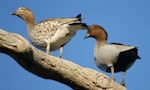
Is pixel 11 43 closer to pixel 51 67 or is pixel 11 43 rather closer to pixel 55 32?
pixel 51 67

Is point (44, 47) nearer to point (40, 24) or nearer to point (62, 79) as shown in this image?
point (40, 24)

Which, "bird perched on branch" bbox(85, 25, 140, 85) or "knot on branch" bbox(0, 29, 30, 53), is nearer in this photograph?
"knot on branch" bbox(0, 29, 30, 53)

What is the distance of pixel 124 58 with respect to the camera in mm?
7656

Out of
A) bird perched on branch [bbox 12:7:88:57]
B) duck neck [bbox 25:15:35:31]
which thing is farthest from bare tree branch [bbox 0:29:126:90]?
duck neck [bbox 25:15:35:31]

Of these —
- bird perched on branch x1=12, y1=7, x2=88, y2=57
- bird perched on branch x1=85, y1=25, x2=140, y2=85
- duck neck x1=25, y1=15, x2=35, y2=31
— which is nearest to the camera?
bird perched on branch x1=85, y1=25, x2=140, y2=85

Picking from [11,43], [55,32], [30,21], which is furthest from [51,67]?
[30,21]

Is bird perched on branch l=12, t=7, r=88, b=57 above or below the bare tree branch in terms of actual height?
above

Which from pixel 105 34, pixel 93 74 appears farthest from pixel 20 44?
pixel 105 34

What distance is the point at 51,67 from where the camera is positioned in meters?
5.86

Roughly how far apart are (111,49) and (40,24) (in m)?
1.70

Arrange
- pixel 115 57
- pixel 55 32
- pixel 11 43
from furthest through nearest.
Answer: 1. pixel 55 32
2. pixel 115 57
3. pixel 11 43

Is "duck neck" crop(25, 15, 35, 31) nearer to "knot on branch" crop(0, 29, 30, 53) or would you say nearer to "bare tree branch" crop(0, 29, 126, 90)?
"bare tree branch" crop(0, 29, 126, 90)

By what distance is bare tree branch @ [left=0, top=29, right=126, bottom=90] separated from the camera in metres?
5.17

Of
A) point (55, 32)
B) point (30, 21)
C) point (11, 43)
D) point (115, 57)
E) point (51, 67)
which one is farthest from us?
point (30, 21)
